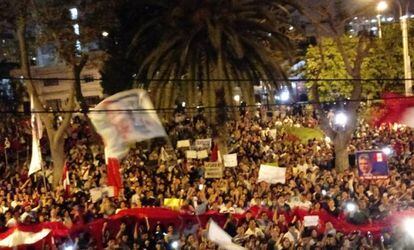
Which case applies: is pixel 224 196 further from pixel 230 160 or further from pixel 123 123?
pixel 123 123

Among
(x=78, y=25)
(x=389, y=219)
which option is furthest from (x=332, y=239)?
(x=78, y=25)

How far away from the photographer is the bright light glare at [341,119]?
26953 millimetres

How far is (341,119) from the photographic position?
90.3ft

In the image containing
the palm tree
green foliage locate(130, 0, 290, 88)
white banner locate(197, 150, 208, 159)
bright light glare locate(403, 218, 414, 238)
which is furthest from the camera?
white banner locate(197, 150, 208, 159)

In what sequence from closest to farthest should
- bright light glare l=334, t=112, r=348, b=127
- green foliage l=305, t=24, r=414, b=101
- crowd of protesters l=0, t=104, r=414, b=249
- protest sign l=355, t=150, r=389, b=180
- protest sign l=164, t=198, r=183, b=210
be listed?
1. crowd of protesters l=0, t=104, r=414, b=249
2. protest sign l=164, t=198, r=183, b=210
3. protest sign l=355, t=150, r=389, b=180
4. bright light glare l=334, t=112, r=348, b=127
5. green foliage l=305, t=24, r=414, b=101

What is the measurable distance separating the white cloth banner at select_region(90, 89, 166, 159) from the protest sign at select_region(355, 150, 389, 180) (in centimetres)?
967

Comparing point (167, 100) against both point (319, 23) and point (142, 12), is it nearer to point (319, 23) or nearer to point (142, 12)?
point (142, 12)

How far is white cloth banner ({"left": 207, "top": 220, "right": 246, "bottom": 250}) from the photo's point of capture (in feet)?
47.8

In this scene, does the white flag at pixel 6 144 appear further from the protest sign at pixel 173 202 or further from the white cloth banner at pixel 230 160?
the protest sign at pixel 173 202

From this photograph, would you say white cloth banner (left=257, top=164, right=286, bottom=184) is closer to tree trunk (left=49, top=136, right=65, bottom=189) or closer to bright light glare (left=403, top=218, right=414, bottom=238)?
bright light glare (left=403, top=218, right=414, bottom=238)

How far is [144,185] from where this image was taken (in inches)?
822

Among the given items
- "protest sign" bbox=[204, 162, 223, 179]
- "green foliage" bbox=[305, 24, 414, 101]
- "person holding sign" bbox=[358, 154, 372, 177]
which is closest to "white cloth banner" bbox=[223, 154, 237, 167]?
"protest sign" bbox=[204, 162, 223, 179]

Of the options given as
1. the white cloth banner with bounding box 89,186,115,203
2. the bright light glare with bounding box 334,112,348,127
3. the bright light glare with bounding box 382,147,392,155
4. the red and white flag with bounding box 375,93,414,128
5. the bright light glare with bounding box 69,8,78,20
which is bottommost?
the bright light glare with bounding box 382,147,392,155

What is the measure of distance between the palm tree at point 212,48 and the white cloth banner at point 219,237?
8.01 meters
